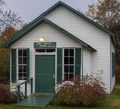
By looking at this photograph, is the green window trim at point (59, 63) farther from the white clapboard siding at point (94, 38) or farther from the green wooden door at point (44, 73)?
the white clapboard siding at point (94, 38)

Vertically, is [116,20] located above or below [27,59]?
above

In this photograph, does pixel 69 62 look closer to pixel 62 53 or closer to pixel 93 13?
pixel 62 53

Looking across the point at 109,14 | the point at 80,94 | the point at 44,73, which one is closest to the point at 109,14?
the point at 109,14

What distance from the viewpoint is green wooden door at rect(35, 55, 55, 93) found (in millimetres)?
13337

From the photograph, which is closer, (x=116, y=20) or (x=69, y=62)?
(x=69, y=62)

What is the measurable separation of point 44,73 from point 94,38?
4312 mm

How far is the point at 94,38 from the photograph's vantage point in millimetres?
15500

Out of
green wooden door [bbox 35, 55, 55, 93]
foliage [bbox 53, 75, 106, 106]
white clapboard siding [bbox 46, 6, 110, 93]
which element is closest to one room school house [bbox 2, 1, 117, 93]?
green wooden door [bbox 35, 55, 55, 93]

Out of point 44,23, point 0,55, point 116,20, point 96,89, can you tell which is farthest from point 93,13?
point 96,89

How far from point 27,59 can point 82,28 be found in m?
4.47

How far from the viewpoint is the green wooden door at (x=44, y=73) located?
1334 centimetres

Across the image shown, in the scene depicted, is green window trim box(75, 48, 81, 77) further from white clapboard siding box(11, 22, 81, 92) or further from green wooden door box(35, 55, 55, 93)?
green wooden door box(35, 55, 55, 93)

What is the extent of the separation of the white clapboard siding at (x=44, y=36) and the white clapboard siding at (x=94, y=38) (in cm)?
253

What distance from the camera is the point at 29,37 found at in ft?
44.8
